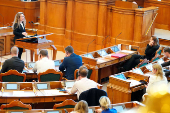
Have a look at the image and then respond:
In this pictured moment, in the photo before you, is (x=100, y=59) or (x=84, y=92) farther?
(x=100, y=59)

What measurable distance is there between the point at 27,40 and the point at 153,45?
3338mm

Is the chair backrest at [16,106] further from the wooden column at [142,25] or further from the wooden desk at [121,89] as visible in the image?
the wooden column at [142,25]

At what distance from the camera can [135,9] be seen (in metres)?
8.78

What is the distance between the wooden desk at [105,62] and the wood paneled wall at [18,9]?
18.0ft

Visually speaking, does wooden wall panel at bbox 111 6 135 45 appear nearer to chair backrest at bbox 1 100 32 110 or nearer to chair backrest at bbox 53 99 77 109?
chair backrest at bbox 53 99 77 109

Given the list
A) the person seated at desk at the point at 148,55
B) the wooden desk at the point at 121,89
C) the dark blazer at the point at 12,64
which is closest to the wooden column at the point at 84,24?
the person seated at desk at the point at 148,55

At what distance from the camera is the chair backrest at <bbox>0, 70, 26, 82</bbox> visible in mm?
4687

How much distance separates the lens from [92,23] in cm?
967

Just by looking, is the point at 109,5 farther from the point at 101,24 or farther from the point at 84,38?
the point at 84,38

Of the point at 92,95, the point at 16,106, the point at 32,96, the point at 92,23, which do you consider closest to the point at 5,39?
the point at 92,23

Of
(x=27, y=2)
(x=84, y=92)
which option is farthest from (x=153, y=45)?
(x=27, y=2)

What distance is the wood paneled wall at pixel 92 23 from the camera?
354 inches

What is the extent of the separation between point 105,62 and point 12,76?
9.65ft


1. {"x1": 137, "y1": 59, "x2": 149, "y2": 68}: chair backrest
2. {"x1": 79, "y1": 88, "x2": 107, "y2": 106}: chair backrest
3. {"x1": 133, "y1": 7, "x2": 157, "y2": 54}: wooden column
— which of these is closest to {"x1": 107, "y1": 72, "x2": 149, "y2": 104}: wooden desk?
{"x1": 137, "y1": 59, "x2": 149, "y2": 68}: chair backrest
